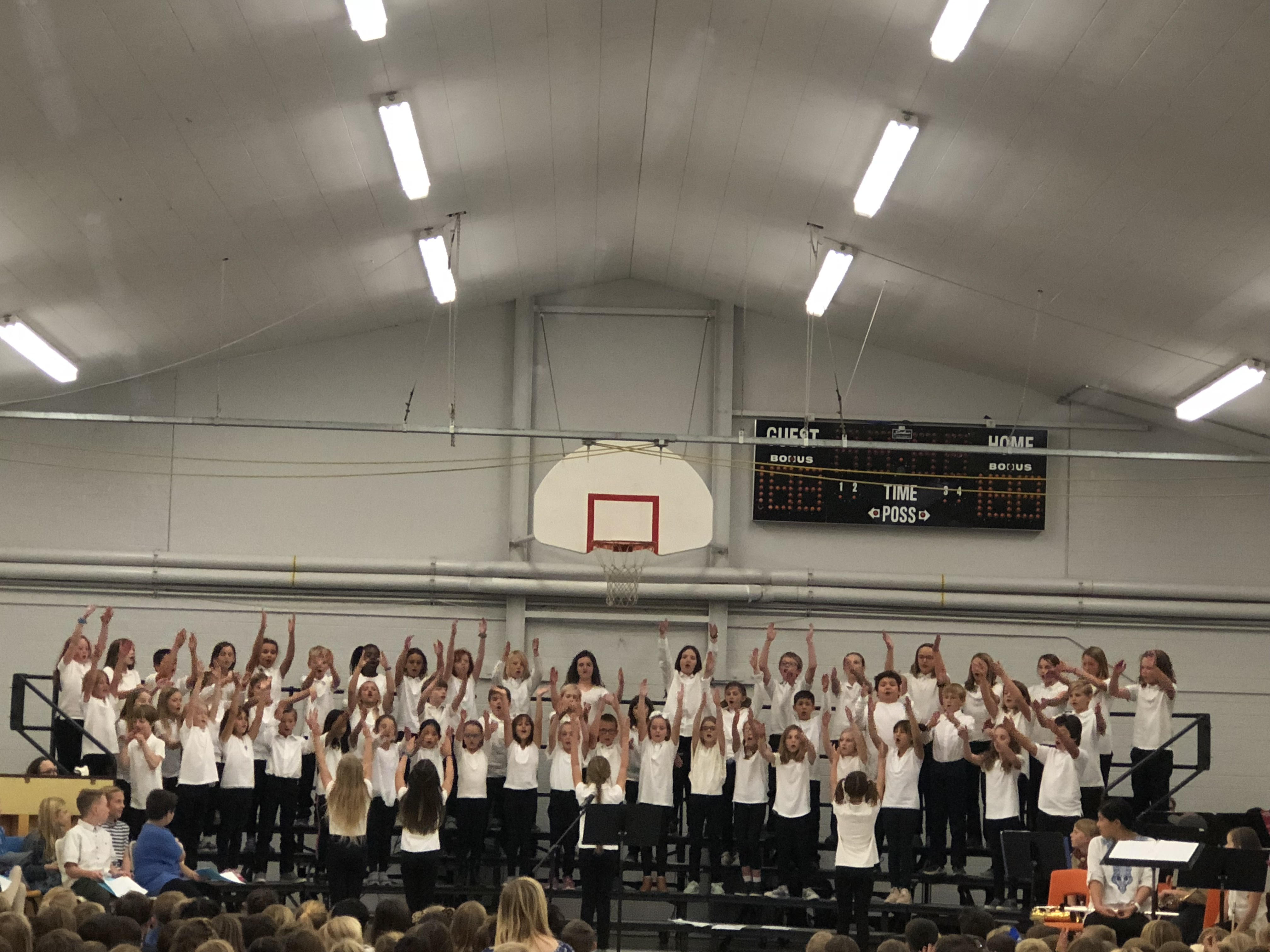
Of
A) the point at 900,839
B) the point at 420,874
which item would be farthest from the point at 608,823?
the point at 900,839

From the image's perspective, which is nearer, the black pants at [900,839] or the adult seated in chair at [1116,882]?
the adult seated in chair at [1116,882]

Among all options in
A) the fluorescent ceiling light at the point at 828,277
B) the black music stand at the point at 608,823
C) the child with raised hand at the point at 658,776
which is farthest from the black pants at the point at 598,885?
the fluorescent ceiling light at the point at 828,277

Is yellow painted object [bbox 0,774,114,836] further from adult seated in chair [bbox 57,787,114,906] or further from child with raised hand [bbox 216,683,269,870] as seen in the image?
adult seated in chair [bbox 57,787,114,906]

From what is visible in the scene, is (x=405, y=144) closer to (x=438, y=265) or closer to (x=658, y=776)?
(x=438, y=265)

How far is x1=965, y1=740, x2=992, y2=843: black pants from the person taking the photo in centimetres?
1255

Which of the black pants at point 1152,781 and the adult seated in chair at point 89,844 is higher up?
the black pants at point 1152,781

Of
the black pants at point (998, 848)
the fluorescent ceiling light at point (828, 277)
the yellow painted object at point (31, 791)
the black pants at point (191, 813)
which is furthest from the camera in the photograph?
the fluorescent ceiling light at point (828, 277)

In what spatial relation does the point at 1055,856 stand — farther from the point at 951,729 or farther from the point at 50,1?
the point at 50,1

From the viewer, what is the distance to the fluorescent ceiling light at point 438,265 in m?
13.5

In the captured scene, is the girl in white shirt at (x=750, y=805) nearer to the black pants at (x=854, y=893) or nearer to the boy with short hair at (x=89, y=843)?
the black pants at (x=854, y=893)

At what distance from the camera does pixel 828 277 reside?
13258 millimetres

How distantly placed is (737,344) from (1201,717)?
609 cm

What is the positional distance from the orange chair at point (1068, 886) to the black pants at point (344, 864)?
487 centimetres

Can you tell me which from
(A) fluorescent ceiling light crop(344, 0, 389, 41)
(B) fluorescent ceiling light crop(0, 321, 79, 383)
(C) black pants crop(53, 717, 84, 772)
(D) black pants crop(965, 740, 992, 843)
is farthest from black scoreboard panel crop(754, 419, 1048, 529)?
(A) fluorescent ceiling light crop(344, 0, 389, 41)
